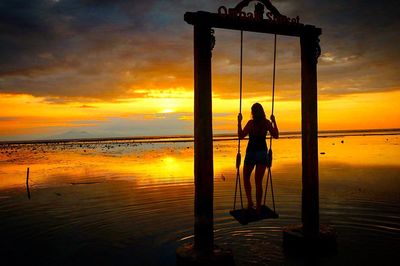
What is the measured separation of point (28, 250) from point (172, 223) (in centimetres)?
419

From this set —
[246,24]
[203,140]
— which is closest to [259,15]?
[246,24]

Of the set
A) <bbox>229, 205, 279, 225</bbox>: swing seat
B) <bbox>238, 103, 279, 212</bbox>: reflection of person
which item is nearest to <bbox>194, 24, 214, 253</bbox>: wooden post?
<bbox>229, 205, 279, 225</bbox>: swing seat

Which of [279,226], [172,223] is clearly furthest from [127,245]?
[279,226]

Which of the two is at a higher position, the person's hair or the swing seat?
the person's hair

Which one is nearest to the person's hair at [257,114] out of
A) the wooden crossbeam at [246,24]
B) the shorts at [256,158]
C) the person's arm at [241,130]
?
the person's arm at [241,130]

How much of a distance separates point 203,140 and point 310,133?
2.93 metres

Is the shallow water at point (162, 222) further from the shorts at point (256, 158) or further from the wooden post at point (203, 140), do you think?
the shorts at point (256, 158)

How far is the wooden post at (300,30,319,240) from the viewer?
8172 mm

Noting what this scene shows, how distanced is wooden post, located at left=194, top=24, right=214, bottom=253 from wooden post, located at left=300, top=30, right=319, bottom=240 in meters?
2.71

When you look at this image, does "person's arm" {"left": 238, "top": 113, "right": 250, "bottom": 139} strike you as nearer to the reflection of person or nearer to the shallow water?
the reflection of person

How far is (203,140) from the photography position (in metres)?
6.86

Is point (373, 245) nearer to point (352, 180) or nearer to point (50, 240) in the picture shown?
point (50, 240)

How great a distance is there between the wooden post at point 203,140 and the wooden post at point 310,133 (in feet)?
8.89

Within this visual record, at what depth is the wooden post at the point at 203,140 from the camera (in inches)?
270
